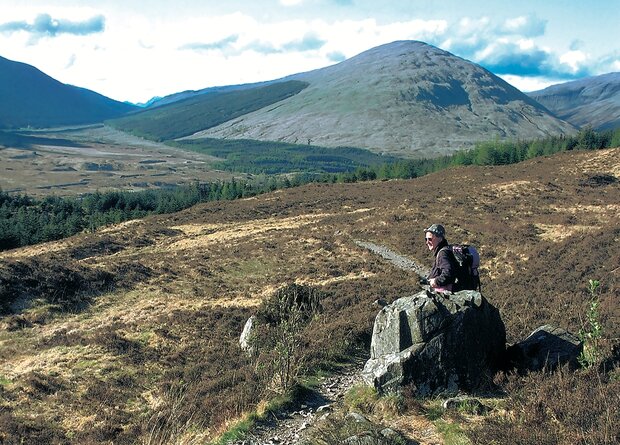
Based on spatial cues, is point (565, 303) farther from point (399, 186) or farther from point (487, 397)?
point (399, 186)

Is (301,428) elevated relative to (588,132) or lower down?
lower down

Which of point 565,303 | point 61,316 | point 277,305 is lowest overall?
point 61,316

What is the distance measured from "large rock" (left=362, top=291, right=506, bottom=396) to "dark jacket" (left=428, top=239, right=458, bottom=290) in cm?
28

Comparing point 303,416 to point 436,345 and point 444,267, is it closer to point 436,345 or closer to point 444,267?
point 436,345

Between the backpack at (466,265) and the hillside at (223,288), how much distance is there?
3744mm

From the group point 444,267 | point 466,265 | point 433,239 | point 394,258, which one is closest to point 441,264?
point 444,267

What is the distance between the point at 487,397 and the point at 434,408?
1172 mm

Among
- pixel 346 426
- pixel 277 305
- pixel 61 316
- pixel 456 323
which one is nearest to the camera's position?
pixel 346 426

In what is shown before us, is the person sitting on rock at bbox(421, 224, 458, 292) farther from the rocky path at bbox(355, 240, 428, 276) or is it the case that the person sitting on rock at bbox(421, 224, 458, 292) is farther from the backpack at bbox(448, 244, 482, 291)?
the rocky path at bbox(355, 240, 428, 276)

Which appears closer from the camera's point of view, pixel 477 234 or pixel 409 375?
pixel 409 375

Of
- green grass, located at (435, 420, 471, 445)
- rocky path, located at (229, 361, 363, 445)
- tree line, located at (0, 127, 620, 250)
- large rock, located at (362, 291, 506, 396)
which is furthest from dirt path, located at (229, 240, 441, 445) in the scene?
tree line, located at (0, 127, 620, 250)

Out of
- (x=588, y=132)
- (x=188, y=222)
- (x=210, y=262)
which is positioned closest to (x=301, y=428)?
(x=210, y=262)

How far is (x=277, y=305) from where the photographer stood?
21.1 meters

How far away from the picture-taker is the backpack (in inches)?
409
